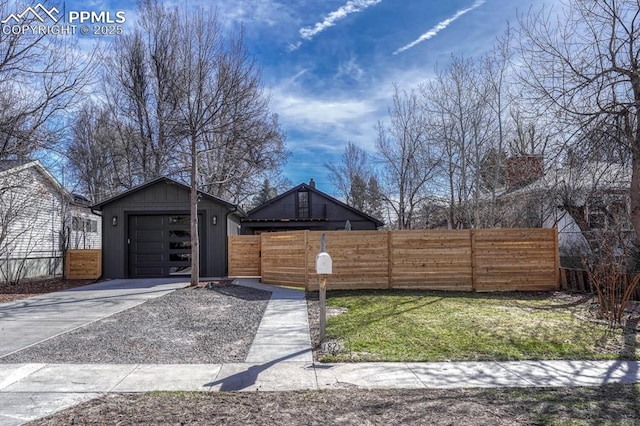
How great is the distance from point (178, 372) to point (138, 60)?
20.3 m

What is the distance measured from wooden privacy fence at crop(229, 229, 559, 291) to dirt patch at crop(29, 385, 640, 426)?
6.74 metres

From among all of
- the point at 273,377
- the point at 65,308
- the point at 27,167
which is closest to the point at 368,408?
the point at 273,377

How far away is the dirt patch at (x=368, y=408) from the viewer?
3.12m

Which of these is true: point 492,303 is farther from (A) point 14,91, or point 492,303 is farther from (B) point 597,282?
(A) point 14,91

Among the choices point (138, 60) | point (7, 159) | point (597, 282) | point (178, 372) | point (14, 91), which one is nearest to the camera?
point (178, 372)

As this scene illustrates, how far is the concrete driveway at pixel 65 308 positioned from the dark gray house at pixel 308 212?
30.1 feet

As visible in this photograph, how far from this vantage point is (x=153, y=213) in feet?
47.3

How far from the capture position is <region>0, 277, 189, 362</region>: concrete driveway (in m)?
6.09

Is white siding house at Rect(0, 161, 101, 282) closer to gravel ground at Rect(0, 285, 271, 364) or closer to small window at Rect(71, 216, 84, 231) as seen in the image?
small window at Rect(71, 216, 84, 231)

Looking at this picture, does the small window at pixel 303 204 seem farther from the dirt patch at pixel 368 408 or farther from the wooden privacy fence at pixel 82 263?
the dirt patch at pixel 368 408

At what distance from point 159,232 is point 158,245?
18.8 inches

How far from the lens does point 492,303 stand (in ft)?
28.6

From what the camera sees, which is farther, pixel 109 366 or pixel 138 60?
pixel 138 60

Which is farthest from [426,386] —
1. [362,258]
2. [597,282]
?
[362,258]
